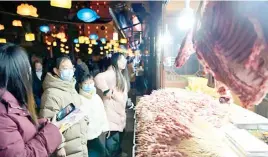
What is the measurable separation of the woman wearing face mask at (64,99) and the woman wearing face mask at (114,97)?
1450mm

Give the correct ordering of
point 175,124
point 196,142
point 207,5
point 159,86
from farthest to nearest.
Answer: point 159,86 → point 175,124 → point 196,142 → point 207,5

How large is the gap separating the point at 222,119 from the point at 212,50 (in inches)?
75.1

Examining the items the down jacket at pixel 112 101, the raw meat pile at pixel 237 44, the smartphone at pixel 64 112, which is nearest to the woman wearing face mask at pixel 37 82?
the down jacket at pixel 112 101

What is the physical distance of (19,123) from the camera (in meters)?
2.03

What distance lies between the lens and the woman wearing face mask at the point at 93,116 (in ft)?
12.9

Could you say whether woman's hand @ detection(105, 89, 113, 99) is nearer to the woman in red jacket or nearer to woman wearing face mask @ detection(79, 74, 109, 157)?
woman wearing face mask @ detection(79, 74, 109, 157)

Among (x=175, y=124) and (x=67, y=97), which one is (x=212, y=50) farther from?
(x=67, y=97)

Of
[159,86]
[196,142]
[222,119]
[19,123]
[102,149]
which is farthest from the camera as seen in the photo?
[159,86]

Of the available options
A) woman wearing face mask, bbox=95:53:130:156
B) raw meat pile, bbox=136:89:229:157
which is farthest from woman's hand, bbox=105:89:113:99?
raw meat pile, bbox=136:89:229:157

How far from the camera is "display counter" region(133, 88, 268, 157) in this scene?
2.26m

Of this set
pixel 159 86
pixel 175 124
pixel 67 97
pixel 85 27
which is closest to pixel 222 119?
pixel 175 124

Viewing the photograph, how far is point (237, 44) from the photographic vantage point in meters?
1.26

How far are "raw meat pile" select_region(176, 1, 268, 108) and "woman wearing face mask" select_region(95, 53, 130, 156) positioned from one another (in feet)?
11.2

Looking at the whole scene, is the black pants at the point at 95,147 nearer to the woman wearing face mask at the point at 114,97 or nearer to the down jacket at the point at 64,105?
the woman wearing face mask at the point at 114,97
